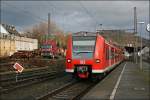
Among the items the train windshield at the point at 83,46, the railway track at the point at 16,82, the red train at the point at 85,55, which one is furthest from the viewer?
the train windshield at the point at 83,46

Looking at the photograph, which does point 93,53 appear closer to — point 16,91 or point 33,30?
point 16,91

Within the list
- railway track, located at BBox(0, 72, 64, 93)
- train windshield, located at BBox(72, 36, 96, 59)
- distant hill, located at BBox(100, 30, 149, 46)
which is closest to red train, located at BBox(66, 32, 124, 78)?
train windshield, located at BBox(72, 36, 96, 59)

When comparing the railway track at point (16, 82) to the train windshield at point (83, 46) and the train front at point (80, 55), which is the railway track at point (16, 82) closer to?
the train front at point (80, 55)

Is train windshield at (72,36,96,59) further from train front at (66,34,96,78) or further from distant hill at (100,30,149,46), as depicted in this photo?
distant hill at (100,30,149,46)

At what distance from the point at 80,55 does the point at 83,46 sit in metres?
0.61

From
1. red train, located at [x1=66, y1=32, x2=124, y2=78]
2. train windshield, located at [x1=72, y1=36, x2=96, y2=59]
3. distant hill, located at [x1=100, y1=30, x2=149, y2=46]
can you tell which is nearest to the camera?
red train, located at [x1=66, y1=32, x2=124, y2=78]

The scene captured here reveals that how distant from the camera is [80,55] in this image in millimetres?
20875

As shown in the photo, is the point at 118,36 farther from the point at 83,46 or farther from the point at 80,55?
the point at 80,55

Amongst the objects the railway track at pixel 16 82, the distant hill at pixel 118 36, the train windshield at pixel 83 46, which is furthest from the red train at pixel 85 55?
the distant hill at pixel 118 36

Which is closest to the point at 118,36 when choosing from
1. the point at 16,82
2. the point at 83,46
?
the point at 83,46

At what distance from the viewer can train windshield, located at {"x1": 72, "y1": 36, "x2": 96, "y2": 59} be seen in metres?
20.8

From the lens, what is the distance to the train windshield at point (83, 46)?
20.8 meters

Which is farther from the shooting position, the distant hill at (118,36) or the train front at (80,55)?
the distant hill at (118,36)

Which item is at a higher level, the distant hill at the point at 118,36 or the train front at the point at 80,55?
the distant hill at the point at 118,36
